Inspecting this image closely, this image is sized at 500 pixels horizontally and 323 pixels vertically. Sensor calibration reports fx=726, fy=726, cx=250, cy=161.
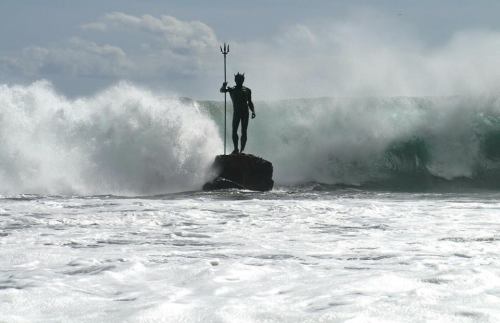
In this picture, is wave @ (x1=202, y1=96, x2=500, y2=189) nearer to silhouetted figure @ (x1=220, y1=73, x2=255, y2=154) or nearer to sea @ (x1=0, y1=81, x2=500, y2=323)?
sea @ (x1=0, y1=81, x2=500, y2=323)

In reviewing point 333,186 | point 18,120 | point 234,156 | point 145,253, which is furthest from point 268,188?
point 145,253

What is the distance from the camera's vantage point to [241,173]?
1516 cm

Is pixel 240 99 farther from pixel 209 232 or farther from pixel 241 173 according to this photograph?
pixel 209 232

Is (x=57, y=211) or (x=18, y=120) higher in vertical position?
(x=18, y=120)

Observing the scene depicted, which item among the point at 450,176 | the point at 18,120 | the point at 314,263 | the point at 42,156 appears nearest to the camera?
the point at 314,263

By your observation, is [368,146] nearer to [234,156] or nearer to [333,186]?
[333,186]

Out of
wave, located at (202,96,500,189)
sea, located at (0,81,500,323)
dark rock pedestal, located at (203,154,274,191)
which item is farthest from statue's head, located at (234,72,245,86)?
wave, located at (202,96,500,189)

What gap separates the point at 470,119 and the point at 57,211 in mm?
17038

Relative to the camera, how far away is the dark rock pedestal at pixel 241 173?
595 inches

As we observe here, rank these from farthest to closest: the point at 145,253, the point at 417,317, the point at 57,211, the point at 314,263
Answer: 1. the point at 57,211
2. the point at 145,253
3. the point at 314,263
4. the point at 417,317

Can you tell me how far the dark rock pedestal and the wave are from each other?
3.74 m

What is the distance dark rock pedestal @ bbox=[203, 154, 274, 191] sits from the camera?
49.6 feet

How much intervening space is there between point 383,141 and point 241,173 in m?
8.82

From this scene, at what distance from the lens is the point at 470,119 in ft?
76.9
